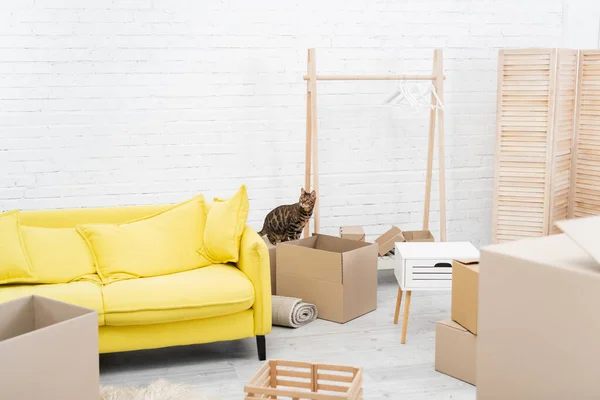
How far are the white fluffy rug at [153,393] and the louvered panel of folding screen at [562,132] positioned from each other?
278 cm

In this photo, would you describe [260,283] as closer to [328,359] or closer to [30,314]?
[328,359]

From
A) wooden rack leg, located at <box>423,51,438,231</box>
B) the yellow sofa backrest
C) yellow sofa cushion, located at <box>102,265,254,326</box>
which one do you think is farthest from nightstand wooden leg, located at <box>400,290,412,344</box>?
the yellow sofa backrest

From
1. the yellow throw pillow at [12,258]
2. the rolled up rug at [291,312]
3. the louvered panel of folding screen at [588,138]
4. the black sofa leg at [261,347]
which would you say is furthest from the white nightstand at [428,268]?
the yellow throw pillow at [12,258]

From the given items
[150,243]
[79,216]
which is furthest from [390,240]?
[79,216]

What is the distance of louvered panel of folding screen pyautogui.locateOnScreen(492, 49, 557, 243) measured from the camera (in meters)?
4.73

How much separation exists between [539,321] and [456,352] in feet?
6.79

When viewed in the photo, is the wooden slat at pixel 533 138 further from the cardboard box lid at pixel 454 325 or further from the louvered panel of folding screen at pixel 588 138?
the cardboard box lid at pixel 454 325

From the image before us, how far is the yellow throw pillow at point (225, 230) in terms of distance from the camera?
3707 millimetres

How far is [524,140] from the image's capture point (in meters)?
4.84

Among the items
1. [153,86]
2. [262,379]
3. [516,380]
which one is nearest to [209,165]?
[153,86]

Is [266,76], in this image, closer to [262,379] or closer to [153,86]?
[153,86]

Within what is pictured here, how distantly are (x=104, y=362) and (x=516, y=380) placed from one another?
2.67 metres

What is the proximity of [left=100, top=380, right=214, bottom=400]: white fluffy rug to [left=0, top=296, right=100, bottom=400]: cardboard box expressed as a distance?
1.21 m

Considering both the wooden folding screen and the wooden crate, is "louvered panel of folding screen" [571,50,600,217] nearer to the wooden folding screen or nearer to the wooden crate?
the wooden folding screen
